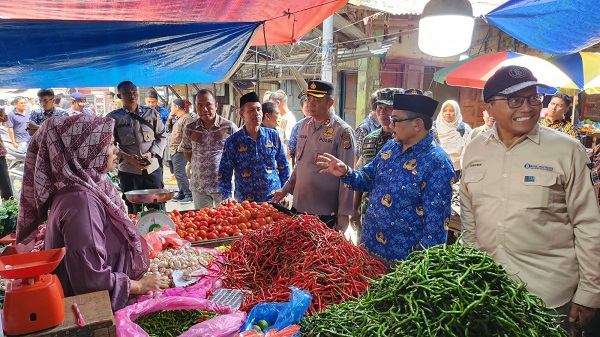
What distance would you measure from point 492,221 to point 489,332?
1166 mm

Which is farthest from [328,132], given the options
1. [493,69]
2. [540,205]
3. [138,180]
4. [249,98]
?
[493,69]

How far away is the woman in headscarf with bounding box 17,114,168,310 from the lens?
203 centimetres

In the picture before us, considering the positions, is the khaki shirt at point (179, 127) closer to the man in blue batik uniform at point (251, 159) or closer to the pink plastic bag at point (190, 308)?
the man in blue batik uniform at point (251, 159)

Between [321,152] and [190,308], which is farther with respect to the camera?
[321,152]

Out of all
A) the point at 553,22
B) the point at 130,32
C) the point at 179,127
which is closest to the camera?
the point at 130,32

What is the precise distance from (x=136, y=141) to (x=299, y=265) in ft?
13.3

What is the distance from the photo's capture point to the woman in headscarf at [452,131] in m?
7.26

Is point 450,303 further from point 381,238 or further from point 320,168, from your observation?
point 320,168

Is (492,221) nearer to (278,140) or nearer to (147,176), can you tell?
(278,140)

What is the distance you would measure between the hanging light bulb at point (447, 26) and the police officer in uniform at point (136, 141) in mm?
3950

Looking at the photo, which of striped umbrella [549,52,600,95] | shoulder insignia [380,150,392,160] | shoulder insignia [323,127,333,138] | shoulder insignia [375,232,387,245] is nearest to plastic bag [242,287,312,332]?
shoulder insignia [375,232,387,245]

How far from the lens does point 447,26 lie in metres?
3.48

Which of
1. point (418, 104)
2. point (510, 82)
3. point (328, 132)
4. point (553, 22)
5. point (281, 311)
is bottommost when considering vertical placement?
point (281, 311)

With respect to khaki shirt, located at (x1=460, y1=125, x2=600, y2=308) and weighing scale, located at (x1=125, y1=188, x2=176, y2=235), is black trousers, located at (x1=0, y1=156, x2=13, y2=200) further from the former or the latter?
khaki shirt, located at (x1=460, y1=125, x2=600, y2=308)
